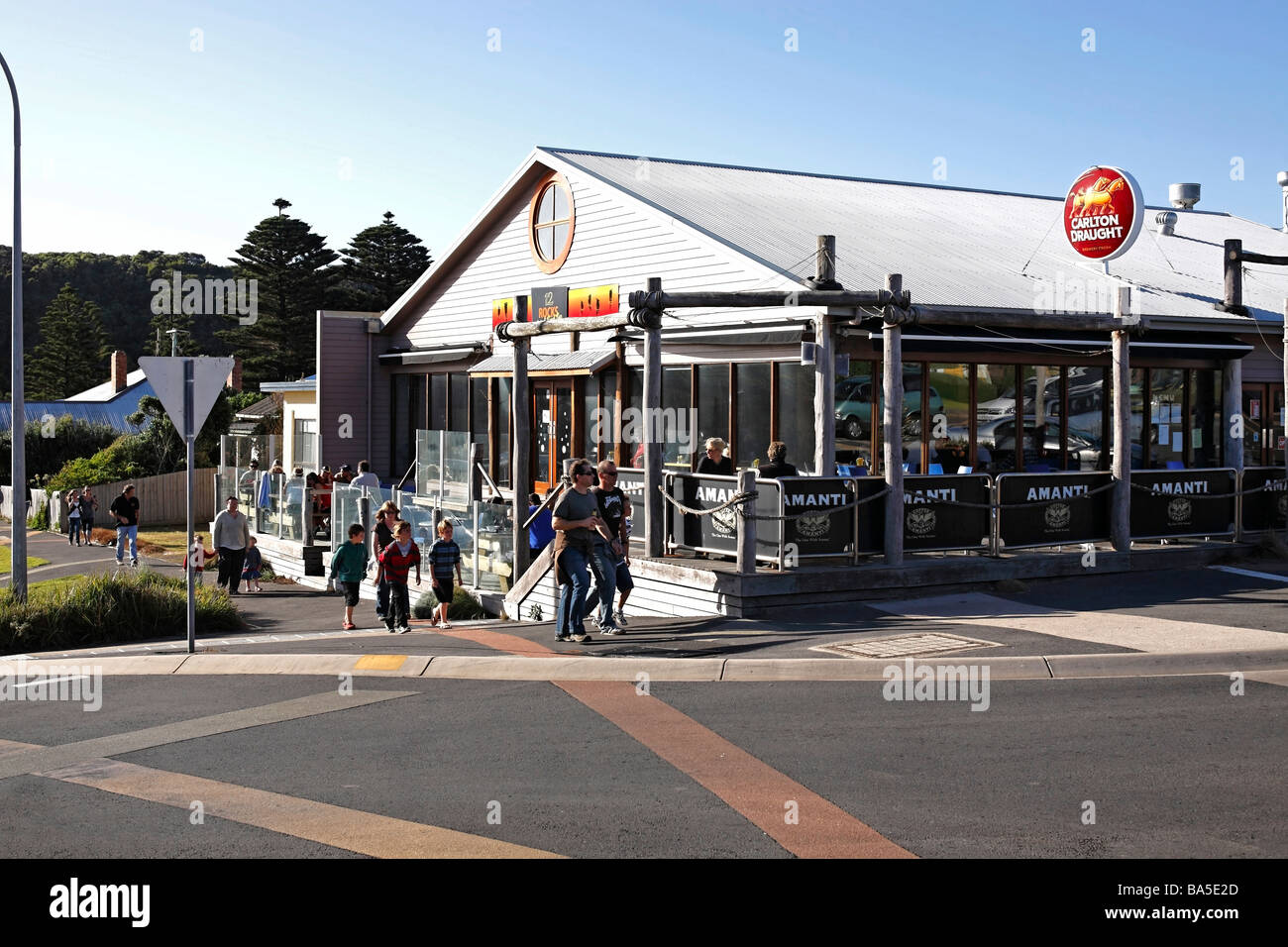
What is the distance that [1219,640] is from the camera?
1122cm

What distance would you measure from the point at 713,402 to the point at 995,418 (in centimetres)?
434

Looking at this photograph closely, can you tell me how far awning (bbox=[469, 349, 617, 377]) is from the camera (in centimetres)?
2175

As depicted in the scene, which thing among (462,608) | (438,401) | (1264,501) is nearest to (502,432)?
(438,401)

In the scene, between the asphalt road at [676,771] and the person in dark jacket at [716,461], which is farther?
the person in dark jacket at [716,461]

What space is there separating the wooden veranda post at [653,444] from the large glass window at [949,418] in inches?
219

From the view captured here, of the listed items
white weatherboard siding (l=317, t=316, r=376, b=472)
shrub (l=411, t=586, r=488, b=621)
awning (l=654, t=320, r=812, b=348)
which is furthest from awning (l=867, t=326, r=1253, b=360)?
white weatherboard siding (l=317, t=316, r=376, b=472)

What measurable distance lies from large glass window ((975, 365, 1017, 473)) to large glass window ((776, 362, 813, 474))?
2.90m

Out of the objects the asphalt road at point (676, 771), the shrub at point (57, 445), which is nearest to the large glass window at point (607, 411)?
the asphalt road at point (676, 771)

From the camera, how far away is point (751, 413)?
18.9 meters

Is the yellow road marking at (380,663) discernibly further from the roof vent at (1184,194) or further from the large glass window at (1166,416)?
the roof vent at (1184,194)

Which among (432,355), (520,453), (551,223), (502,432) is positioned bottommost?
(520,453)

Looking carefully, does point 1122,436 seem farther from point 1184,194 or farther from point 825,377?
point 1184,194

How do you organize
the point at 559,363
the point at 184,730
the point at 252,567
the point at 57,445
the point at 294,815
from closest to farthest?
the point at 294,815 → the point at 184,730 → the point at 559,363 → the point at 252,567 → the point at 57,445

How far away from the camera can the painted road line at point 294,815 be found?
6.35 meters
